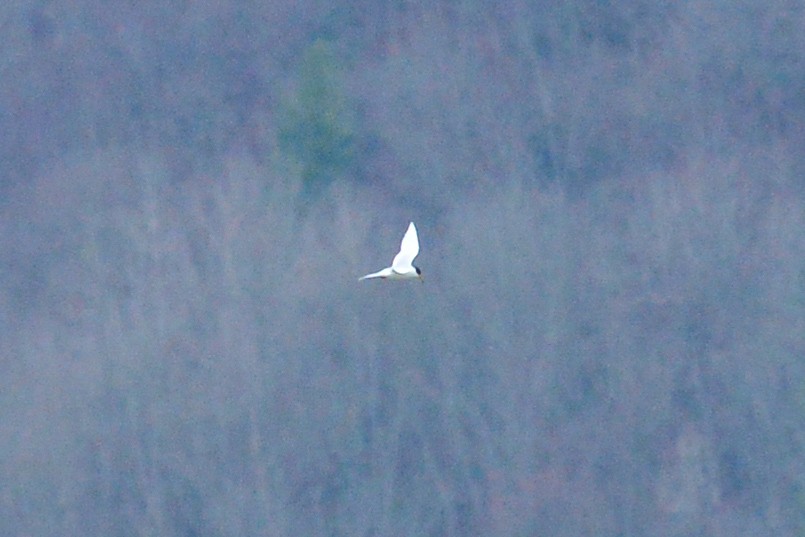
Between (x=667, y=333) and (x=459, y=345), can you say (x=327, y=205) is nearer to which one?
(x=459, y=345)

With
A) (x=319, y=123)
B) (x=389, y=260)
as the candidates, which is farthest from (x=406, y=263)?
(x=319, y=123)

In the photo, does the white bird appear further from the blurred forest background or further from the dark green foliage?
the dark green foliage

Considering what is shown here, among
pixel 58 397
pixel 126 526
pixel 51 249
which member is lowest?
pixel 126 526

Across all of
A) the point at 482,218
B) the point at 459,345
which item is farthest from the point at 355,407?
the point at 482,218

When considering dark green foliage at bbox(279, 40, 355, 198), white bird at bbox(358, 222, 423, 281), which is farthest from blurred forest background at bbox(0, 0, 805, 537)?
white bird at bbox(358, 222, 423, 281)

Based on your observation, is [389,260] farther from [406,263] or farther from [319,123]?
[406,263]

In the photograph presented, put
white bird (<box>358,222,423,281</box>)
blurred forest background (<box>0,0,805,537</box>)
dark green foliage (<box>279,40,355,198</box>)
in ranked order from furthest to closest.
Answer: dark green foliage (<box>279,40,355,198</box>) → blurred forest background (<box>0,0,805,537</box>) → white bird (<box>358,222,423,281</box>)

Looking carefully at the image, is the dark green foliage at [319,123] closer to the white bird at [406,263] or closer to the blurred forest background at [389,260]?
the blurred forest background at [389,260]

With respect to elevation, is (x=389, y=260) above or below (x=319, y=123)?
below
